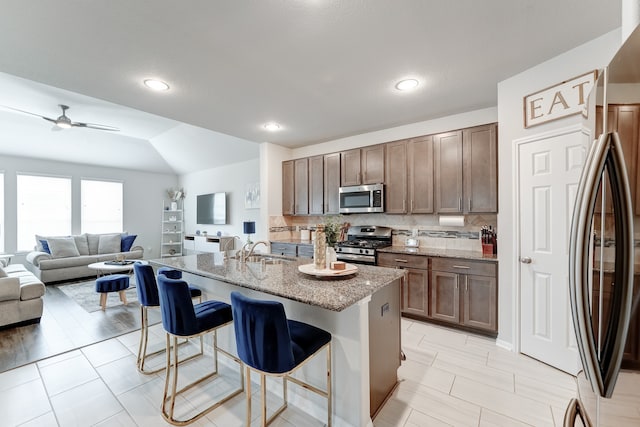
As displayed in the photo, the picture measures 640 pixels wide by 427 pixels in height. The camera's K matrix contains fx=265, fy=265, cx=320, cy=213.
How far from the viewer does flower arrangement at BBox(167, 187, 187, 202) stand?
821cm

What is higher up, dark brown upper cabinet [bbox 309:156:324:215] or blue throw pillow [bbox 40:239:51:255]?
dark brown upper cabinet [bbox 309:156:324:215]

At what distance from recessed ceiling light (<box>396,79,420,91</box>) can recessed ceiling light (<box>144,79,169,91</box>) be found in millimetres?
2330

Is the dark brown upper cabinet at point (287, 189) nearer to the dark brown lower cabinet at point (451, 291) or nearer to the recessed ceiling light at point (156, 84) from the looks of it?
the dark brown lower cabinet at point (451, 291)

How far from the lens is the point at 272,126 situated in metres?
3.93

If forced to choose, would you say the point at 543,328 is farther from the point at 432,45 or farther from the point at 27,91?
the point at 27,91

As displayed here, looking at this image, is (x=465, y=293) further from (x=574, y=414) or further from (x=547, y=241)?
(x=574, y=414)

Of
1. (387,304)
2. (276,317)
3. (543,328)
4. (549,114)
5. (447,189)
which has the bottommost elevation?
(543,328)

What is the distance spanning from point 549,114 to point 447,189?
1206 mm

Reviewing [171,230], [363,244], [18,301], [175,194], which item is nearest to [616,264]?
[363,244]

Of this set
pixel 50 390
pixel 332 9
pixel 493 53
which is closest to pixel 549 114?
pixel 493 53

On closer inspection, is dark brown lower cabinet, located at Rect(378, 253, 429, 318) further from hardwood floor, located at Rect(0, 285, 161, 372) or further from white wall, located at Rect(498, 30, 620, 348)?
hardwood floor, located at Rect(0, 285, 161, 372)

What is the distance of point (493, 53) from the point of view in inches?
85.7

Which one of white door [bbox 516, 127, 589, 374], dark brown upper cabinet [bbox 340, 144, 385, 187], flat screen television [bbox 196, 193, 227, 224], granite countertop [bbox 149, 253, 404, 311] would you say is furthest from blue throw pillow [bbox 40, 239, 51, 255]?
white door [bbox 516, 127, 589, 374]

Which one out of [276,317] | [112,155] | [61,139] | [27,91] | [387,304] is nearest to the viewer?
[276,317]
